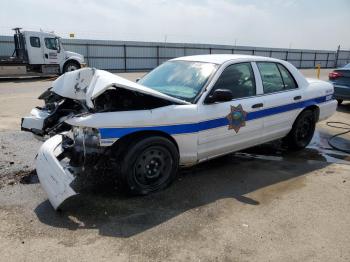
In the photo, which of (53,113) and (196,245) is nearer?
(196,245)

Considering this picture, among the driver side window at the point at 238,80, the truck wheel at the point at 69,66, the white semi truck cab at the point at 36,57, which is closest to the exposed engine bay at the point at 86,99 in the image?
the driver side window at the point at 238,80

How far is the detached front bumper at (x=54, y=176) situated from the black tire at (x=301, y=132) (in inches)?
151

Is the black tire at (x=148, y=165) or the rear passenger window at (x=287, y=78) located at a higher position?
the rear passenger window at (x=287, y=78)

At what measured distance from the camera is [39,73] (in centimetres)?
2078

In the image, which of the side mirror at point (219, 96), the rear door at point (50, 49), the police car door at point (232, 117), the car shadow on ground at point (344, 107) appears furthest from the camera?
the rear door at point (50, 49)

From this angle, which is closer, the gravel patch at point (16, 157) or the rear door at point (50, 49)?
the gravel patch at point (16, 157)

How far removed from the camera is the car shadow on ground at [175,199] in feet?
11.9

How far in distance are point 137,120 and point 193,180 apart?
1.35 metres

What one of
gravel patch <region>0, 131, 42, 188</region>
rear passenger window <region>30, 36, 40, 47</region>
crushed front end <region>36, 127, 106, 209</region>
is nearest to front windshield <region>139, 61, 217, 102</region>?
crushed front end <region>36, 127, 106, 209</region>

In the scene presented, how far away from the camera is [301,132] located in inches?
246

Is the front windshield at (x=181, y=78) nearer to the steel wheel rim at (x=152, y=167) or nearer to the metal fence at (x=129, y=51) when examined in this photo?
the steel wheel rim at (x=152, y=167)

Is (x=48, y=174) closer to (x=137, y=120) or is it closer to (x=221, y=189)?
(x=137, y=120)

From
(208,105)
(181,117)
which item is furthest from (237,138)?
(181,117)

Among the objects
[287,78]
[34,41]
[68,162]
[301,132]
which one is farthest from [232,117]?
[34,41]
